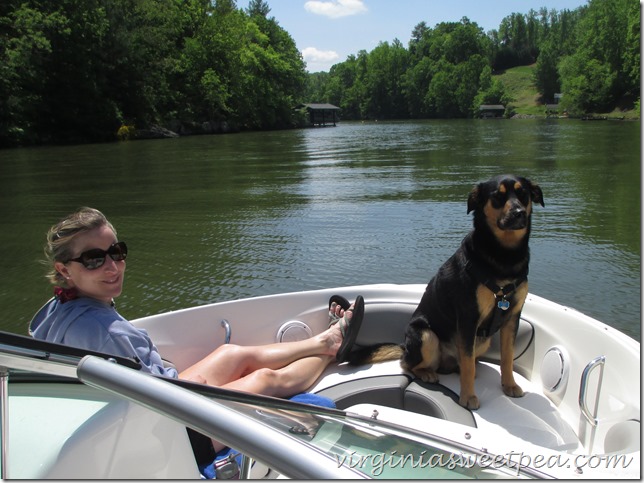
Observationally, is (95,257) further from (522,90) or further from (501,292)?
(522,90)

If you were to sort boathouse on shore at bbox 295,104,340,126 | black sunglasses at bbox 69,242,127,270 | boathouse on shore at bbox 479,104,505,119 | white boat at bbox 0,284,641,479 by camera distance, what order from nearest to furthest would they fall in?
white boat at bbox 0,284,641,479, black sunglasses at bbox 69,242,127,270, boathouse on shore at bbox 295,104,340,126, boathouse on shore at bbox 479,104,505,119

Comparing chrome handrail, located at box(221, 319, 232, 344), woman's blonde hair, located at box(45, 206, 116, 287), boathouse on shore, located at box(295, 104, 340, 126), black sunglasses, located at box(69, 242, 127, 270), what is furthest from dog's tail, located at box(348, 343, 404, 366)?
boathouse on shore, located at box(295, 104, 340, 126)

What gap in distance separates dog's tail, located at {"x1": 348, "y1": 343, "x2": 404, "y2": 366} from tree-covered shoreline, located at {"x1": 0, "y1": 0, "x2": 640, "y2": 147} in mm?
37960

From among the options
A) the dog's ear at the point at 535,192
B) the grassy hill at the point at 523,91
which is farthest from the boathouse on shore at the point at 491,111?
the dog's ear at the point at 535,192

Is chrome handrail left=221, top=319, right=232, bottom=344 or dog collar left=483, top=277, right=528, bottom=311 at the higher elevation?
dog collar left=483, top=277, right=528, bottom=311

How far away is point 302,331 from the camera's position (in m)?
3.87

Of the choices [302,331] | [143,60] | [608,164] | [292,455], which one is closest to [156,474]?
[292,455]

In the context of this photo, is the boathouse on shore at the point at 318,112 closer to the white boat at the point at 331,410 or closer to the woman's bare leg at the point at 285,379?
the white boat at the point at 331,410

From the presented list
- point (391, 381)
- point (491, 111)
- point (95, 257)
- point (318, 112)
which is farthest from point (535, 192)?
point (491, 111)

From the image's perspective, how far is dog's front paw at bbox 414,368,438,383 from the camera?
3316 millimetres

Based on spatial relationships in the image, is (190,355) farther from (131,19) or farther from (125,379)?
(131,19)

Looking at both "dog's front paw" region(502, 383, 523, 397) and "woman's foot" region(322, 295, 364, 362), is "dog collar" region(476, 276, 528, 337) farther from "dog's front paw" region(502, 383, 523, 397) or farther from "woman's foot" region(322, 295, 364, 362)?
"woman's foot" region(322, 295, 364, 362)

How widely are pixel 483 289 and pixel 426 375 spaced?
0.68 meters

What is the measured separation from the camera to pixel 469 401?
3.11 m
